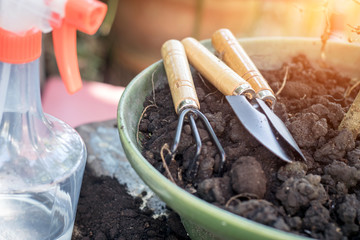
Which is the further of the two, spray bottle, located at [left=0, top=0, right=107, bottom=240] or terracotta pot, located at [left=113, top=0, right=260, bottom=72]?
terracotta pot, located at [left=113, top=0, right=260, bottom=72]

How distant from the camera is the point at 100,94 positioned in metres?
1.30

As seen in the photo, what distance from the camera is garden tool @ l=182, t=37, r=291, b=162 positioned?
0.59 meters

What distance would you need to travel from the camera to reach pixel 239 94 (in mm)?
639

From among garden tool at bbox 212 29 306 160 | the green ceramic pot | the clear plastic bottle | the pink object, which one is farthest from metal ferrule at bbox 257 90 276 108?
the pink object

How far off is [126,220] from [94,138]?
266 millimetres

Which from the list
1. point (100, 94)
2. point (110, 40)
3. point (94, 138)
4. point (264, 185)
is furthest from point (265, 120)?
point (110, 40)

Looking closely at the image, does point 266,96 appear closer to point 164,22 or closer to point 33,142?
point 33,142

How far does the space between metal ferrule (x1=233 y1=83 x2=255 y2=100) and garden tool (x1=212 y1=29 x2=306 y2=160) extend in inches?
0.4

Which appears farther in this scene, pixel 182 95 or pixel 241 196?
pixel 182 95

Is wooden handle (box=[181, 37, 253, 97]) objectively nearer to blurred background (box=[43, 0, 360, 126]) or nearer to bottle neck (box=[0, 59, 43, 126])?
bottle neck (box=[0, 59, 43, 126])

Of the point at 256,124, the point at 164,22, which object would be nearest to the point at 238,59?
the point at 256,124

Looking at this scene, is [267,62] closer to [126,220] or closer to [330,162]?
[330,162]

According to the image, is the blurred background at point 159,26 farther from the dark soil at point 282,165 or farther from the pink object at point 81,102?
the dark soil at point 282,165

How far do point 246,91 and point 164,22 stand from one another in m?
1.15
